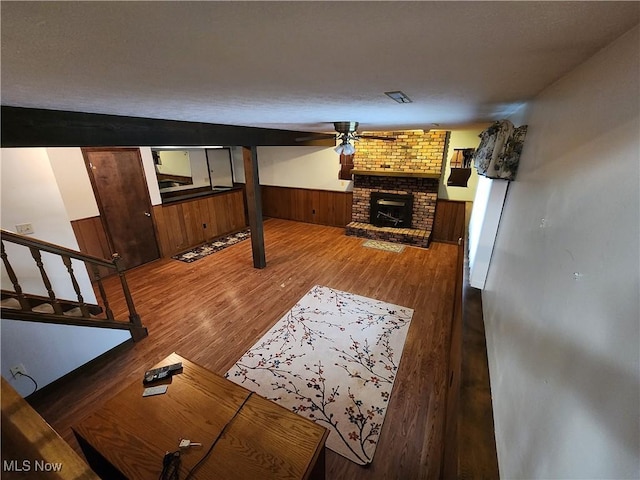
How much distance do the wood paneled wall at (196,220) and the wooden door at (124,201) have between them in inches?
8.6

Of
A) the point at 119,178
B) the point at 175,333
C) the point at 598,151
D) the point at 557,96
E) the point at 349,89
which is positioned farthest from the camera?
the point at 119,178

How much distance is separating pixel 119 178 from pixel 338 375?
4232 millimetres

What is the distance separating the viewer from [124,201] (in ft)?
13.6

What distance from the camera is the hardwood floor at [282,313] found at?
1.94 meters

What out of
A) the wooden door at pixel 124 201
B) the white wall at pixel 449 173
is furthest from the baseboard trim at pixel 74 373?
the white wall at pixel 449 173

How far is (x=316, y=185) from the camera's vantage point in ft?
22.0

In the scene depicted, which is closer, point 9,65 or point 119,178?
point 9,65

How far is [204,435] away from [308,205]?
5869mm

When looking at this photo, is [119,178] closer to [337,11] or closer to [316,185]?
[316,185]

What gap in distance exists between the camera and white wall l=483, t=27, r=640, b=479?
0.45 m

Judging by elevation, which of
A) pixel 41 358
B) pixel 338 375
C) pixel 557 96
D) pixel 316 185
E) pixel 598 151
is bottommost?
pixel 338 375

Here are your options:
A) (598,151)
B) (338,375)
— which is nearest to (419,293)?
(338,375)

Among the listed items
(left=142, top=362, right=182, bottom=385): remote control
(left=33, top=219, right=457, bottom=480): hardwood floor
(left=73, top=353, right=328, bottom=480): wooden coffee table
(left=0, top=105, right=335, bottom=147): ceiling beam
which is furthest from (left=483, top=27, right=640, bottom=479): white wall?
(left=0, top=105, right=335, bottom=147): ceiling beam

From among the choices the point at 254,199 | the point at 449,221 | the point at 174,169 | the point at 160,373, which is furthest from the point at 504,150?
the point at 174,169
